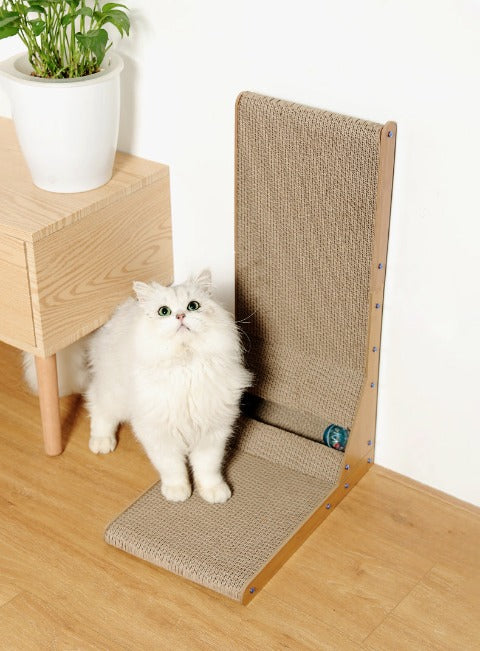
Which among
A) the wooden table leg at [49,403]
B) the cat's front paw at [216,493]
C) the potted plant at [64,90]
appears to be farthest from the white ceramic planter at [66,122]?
the cat's front paw at [216,493]

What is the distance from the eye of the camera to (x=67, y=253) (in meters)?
1.73

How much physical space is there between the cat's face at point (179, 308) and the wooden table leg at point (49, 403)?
30cm

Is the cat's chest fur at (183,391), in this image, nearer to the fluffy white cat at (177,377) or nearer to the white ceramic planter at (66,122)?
the fluffy white cat at (177,377)

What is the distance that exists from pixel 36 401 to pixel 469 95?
1194 millimetres

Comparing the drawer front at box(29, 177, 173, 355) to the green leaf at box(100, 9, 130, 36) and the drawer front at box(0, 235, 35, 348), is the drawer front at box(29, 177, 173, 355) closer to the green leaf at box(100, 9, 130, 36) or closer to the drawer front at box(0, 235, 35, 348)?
the drawer front at box(0, 235, 35, 348)

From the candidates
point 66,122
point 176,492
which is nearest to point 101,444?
point 176,492

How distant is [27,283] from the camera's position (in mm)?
1705

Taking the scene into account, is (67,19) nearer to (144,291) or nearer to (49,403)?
(144,291)

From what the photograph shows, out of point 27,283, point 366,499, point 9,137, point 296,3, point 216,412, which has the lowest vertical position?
point 366,499

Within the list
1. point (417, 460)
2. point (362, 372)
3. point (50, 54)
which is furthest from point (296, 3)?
point (417, 460)

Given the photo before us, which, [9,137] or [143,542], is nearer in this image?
[143,542]

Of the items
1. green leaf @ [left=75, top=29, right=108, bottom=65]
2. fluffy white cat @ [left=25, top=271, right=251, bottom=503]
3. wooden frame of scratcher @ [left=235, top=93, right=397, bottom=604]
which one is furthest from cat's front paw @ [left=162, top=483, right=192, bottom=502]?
green leaf @ [left=75, top=29, right=108, bottom=65]

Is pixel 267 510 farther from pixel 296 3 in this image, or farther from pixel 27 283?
pixel 296 3

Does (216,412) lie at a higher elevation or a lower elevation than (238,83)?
lower
